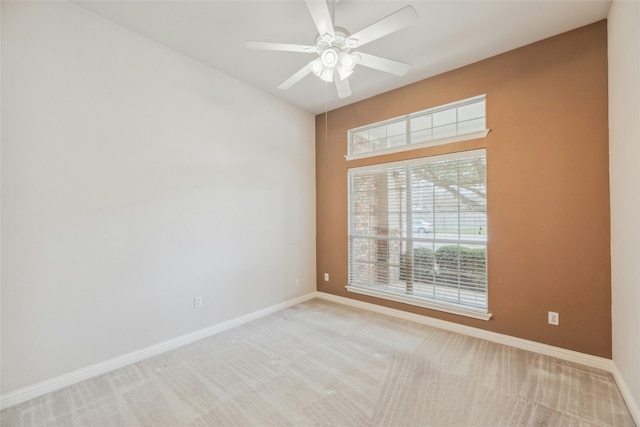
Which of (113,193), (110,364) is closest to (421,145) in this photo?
(113,193)

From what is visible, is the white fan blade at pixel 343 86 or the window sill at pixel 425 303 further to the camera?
the window sill at pixel 425 303

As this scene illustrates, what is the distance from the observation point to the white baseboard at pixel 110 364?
1880 mm

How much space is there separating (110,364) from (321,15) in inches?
121

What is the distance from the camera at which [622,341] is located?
6.54ft

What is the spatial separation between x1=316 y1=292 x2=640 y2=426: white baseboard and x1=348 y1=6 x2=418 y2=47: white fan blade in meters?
2.73

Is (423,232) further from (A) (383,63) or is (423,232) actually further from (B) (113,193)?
(B) (113,193)

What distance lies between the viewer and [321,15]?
5.29 feet

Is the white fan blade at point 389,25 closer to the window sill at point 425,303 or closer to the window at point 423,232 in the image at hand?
the window at point 423,232

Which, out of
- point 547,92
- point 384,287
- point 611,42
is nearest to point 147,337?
point 384,287

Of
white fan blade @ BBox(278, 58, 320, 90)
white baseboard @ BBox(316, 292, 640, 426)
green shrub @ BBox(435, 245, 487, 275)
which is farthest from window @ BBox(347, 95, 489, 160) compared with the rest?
white baseboard @ BBox(316, 292, 640, 426)

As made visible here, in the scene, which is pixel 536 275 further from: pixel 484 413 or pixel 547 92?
pixel 547 92

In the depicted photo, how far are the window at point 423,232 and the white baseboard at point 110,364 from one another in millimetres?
1729

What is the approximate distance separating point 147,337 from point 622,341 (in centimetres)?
386

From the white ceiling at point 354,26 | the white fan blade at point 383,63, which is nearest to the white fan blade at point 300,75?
the white fan blade at point 383,63
